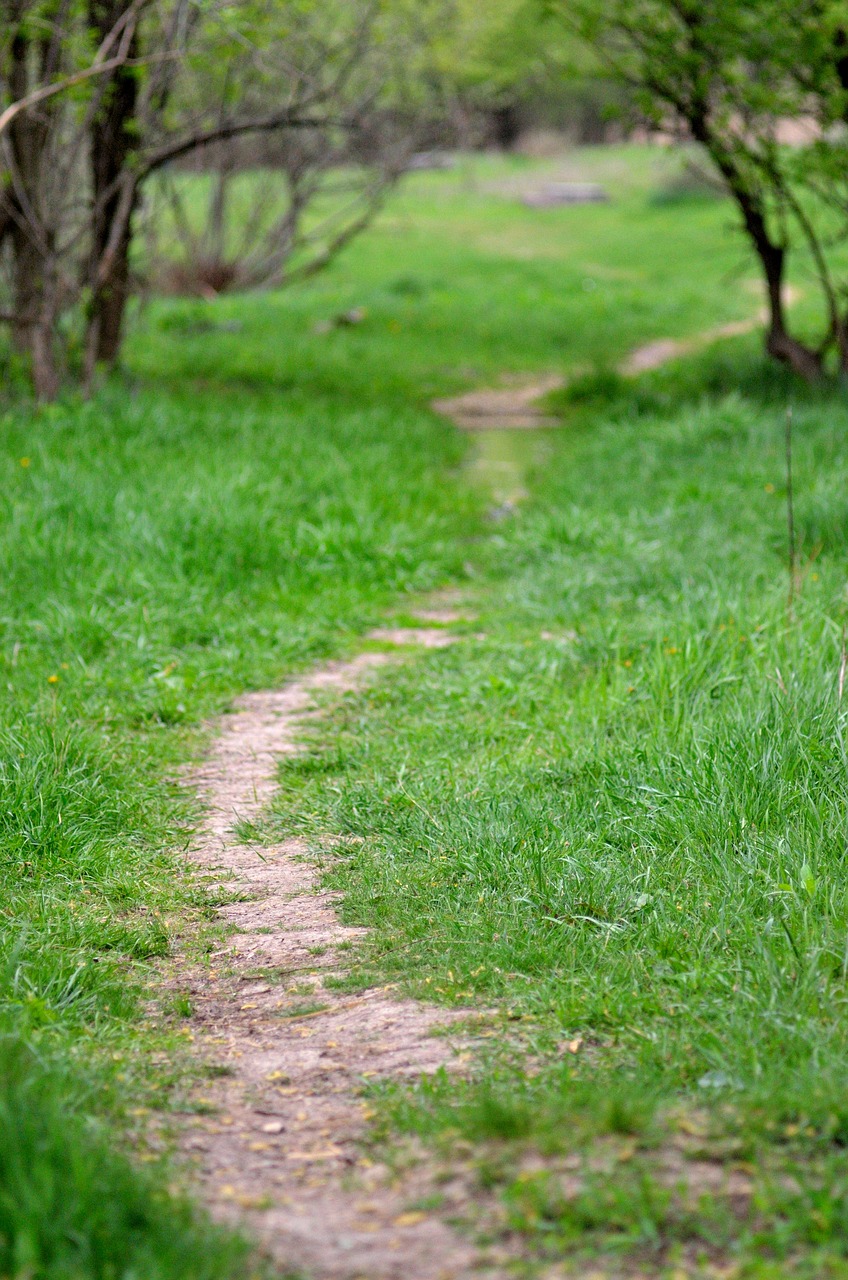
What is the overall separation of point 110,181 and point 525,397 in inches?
161

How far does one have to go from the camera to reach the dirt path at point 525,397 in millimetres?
10617

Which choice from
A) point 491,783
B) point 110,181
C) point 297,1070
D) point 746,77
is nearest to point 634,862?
point 491,783

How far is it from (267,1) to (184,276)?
8158mm

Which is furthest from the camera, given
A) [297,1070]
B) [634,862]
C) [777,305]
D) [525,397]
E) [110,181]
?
[525,397]

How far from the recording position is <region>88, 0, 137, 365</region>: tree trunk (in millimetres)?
8867

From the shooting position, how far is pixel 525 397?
11492 mm

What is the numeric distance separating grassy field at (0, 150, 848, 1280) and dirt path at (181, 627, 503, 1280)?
0.35ft

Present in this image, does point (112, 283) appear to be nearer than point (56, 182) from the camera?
No

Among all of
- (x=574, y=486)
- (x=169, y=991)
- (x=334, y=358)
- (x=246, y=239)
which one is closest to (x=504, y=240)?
(x=246, y=239)

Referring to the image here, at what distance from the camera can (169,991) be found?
10.2ft

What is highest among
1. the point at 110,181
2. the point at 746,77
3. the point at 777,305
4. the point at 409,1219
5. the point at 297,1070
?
the point at 746,77

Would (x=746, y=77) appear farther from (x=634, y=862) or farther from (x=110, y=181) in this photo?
(x=634, y=862)

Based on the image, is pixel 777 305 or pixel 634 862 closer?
pixel 634 862

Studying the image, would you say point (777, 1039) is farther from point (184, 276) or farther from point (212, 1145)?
point (184, 276)
